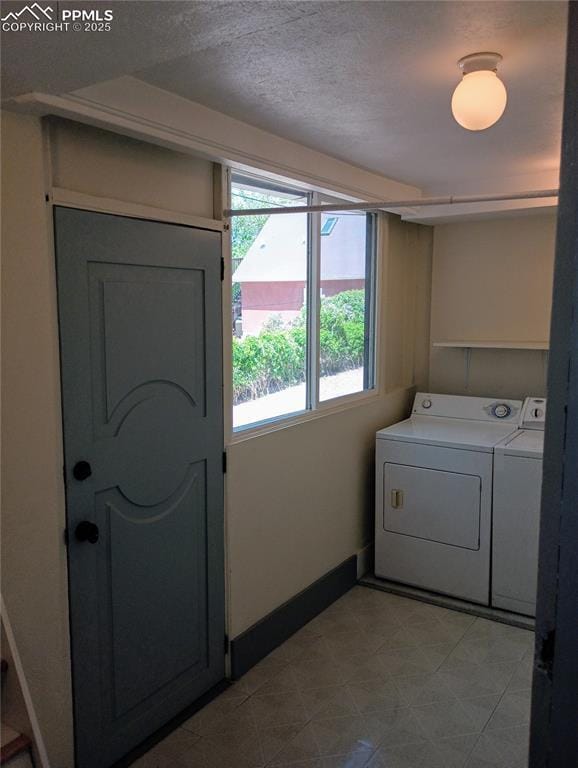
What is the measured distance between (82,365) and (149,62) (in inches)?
38.6

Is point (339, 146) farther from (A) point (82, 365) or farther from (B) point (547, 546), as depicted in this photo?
(B) point (547, 546)

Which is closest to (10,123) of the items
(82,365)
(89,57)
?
(89,57)

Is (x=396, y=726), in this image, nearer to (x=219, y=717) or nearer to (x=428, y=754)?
(x=428, y=754)

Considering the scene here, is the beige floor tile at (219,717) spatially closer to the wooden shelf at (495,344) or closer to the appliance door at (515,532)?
the appliance door at (515,532)

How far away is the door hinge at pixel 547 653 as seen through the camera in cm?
76

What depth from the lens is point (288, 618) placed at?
3033 millimetres

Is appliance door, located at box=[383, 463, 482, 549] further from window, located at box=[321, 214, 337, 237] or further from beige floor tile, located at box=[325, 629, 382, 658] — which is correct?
window, located at box=[321, 214, 337, 237]

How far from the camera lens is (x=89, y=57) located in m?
1.25

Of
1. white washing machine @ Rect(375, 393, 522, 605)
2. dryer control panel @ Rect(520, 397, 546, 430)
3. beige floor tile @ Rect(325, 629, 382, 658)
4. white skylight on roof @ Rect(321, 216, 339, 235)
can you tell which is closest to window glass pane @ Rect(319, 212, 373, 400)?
white skylight on roof @ Rect(321, 216, 339, 235)

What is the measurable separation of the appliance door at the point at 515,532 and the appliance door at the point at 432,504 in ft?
0.38

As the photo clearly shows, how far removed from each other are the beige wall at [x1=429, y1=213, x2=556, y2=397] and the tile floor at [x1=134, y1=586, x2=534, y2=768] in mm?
1561

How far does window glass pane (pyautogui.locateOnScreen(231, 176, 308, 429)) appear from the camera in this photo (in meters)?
2.72

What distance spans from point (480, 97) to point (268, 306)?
1457mm

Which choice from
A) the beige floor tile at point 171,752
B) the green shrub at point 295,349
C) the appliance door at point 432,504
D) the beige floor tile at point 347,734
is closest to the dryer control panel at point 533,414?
the appliance door at point 432,504
